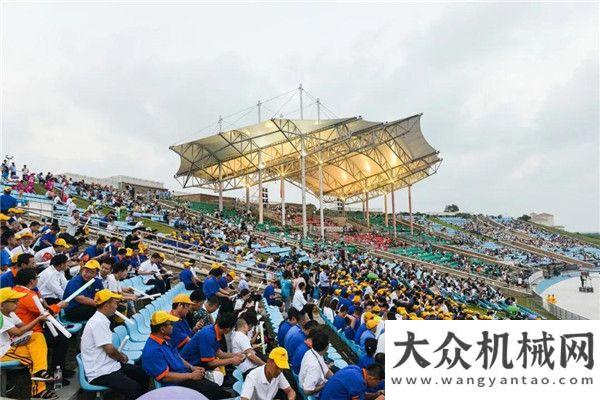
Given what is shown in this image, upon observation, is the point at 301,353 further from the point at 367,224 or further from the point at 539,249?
the point at 539,249

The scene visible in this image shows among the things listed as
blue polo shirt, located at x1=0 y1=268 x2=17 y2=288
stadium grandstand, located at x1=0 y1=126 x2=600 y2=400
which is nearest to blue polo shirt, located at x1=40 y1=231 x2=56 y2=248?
stadium grandstand, located at x1=0 y1=126 x2=600 y2=400

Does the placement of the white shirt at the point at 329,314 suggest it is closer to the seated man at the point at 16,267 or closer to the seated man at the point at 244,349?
the seated man at the point at 244,349

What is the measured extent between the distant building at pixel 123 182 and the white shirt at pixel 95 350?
36109 millimetres

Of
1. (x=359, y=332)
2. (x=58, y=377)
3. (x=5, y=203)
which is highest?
(x=5, y=203)

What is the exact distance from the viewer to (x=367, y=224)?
49125 millimetres

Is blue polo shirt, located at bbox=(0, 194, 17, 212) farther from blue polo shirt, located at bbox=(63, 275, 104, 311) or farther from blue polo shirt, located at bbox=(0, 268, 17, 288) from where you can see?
blue polo shirt, located at bbox=(63, 275, 104, 311)

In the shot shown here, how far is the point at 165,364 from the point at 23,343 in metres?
1.38

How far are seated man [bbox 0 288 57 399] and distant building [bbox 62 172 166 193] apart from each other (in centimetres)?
3579

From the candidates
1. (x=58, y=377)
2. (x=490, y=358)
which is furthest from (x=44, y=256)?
(x=490, y=358)

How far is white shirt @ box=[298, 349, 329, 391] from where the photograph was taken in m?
4.50

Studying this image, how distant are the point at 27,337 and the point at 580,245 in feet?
251

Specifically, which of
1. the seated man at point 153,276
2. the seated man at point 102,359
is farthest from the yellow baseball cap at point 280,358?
the seated man at point 153,276

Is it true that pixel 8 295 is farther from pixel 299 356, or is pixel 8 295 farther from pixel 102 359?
pixel 299 356

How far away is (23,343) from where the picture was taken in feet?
13.3
